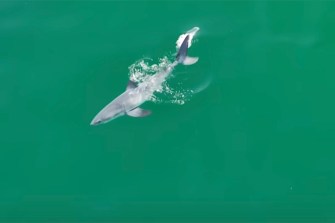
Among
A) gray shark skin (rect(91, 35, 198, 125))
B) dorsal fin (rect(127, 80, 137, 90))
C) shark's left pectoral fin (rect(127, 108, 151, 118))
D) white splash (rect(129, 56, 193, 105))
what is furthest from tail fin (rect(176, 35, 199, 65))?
shark's left pectoral fin (rect(127, 108, 151, 118))

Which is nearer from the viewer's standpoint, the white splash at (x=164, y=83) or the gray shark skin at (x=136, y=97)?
the gray shark skin at (x=136, y=97)

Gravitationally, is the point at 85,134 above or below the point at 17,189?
above

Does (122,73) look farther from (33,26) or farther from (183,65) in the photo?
(33,26)

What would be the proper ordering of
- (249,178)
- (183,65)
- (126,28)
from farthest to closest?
(126,28) → (183,65) → (249,178)

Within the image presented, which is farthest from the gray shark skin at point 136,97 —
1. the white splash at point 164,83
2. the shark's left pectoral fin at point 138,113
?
the white splash at point 164,83

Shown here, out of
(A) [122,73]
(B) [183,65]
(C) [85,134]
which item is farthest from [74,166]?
(B) [183,65]

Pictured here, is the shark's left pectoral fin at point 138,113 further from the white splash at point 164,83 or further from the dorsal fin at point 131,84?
the dorsal fin at point 131,84

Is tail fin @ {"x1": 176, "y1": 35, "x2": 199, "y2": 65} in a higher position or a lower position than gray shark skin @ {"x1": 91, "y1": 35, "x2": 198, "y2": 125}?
higher

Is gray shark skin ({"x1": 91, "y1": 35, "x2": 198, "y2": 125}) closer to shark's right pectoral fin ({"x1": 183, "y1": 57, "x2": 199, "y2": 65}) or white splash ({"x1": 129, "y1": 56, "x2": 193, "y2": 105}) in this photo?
shark's right pectoral fin ({"x1": 183, "y1": 57, "x2": 199, "y2": 65})
